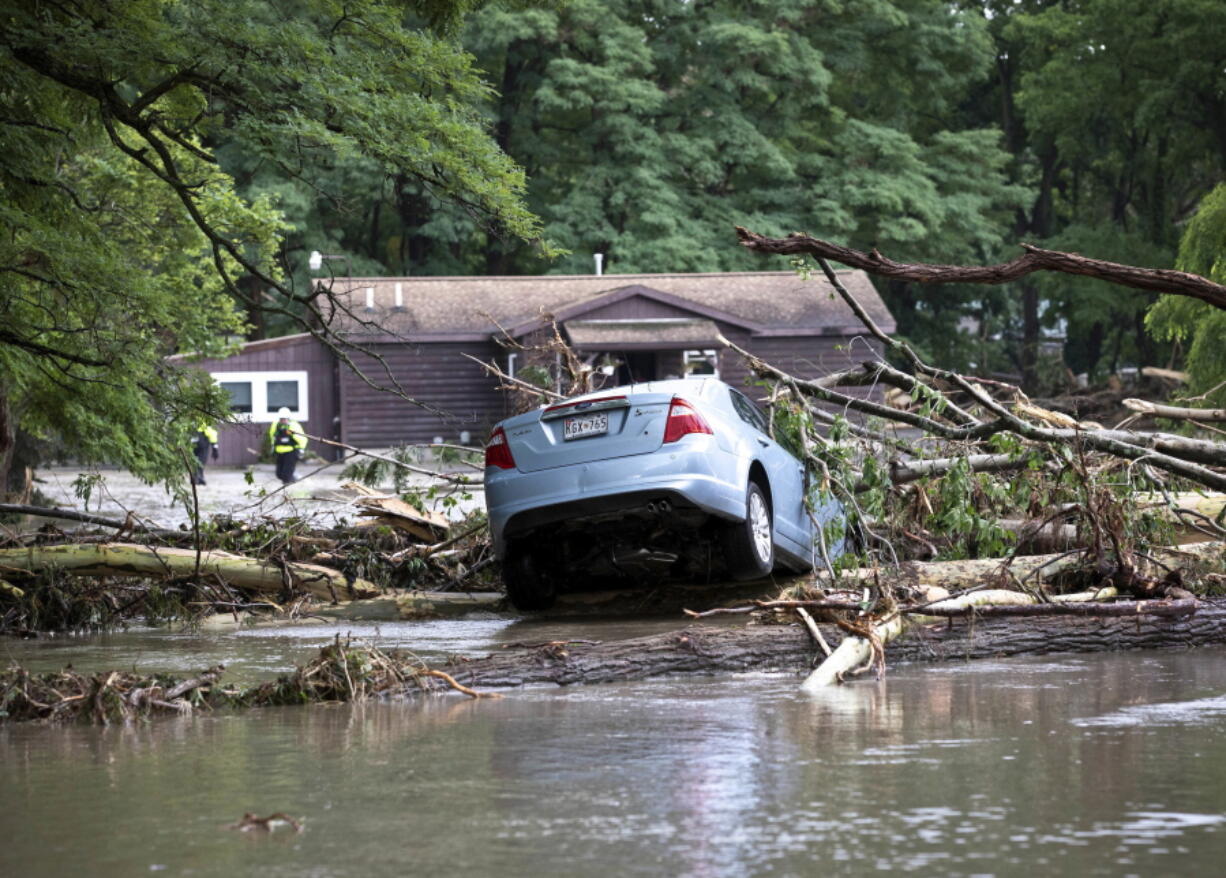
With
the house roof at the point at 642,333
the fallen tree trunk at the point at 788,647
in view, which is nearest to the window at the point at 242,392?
the house roof at the point at 642,333

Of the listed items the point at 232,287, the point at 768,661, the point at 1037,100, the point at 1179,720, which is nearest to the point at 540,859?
the point at 1179,720

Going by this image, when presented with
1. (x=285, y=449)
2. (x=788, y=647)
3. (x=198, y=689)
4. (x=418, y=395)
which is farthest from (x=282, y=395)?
(x=198, y=689)

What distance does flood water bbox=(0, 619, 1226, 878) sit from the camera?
4.66 metres

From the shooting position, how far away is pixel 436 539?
47.6 ft

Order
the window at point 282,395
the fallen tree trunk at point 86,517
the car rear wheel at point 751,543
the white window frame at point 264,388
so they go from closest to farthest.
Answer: the car rear wheel at point 751,543 → the fallen tree trunk at point 86,517 → the white window frame at point 264,388 → the window at point 282,395

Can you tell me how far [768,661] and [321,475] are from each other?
2892 centimetres

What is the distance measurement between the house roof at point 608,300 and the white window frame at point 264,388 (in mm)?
2345

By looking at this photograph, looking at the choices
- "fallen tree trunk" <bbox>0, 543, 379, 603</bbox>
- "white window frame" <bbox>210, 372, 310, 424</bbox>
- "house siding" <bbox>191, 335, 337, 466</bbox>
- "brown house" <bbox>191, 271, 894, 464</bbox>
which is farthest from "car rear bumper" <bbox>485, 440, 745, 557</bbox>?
"house siding" <bbox>191, 335, 337, 466</bbox>

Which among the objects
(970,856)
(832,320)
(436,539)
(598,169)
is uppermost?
(598,169)

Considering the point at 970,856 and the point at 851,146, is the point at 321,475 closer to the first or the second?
the point at 851,146

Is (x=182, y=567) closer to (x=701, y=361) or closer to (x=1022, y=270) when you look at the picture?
(x=1022, y=270)

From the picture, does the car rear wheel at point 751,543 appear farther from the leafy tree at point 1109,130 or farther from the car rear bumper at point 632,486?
the leafy tree at point 1109,130

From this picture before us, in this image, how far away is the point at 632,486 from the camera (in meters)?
10.8

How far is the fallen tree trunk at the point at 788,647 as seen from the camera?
8.58 metres
